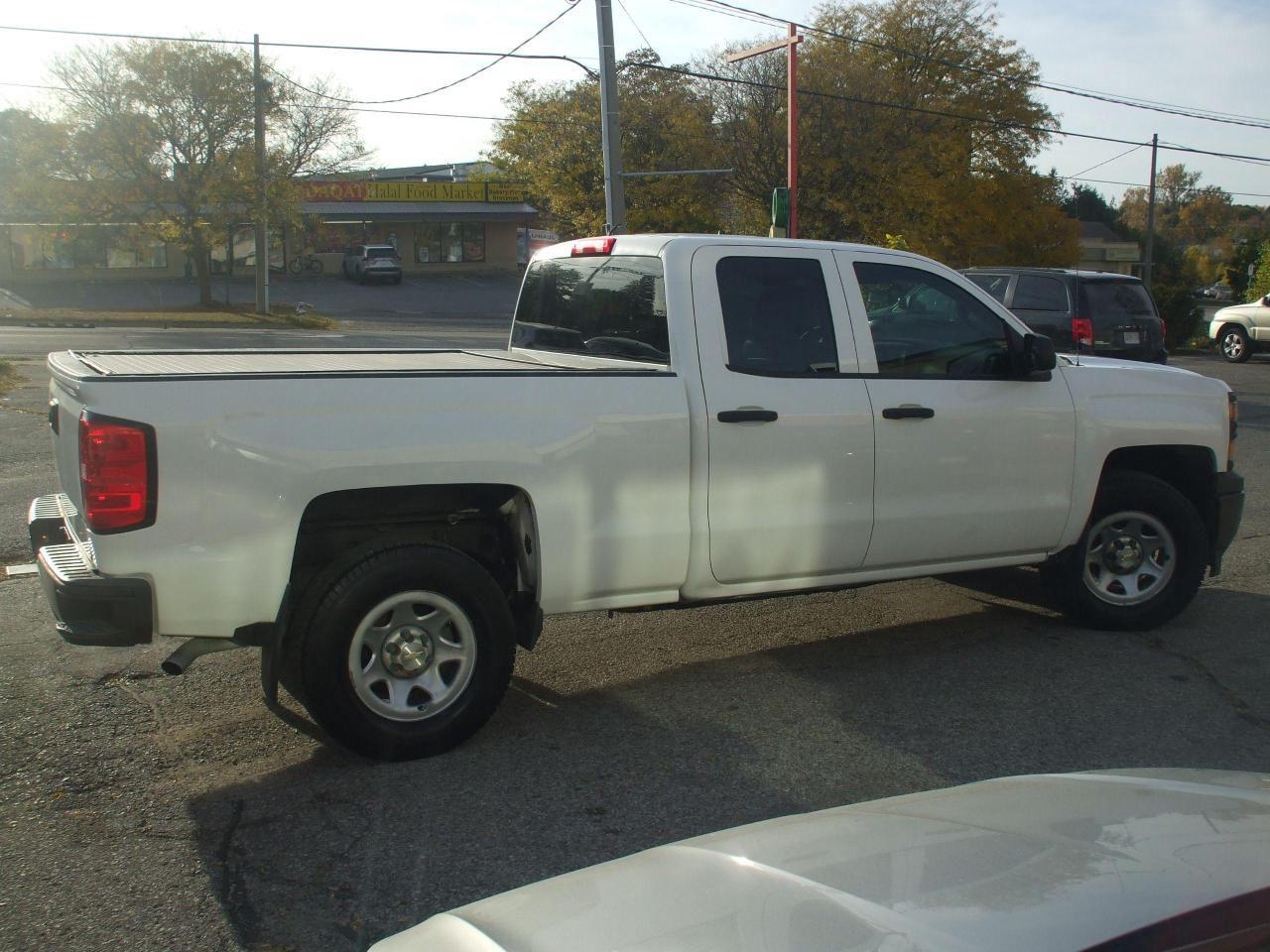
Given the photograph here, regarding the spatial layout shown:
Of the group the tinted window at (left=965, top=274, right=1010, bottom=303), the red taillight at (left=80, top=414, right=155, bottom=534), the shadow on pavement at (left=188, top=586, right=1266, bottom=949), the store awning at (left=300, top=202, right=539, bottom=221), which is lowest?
the shadow on pavement at (left=188, top=586, right=1266, bottom=949)

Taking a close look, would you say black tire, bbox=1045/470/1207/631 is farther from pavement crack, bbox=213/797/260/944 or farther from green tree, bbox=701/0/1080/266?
green tree, bbox=701/0/1080/266

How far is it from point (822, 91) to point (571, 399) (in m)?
34.1

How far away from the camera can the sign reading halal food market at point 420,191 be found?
6034 centimetres

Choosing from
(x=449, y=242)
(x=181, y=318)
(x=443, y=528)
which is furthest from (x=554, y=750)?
(x=449, y=242)

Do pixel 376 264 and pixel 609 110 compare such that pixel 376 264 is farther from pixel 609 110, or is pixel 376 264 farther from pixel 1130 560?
pixel 1130 560

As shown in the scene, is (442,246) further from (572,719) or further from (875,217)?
(572,719)

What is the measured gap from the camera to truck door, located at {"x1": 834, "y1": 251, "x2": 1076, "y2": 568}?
Answer: 5.51 meters

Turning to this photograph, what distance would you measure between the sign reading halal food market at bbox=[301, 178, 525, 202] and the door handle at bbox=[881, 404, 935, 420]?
2276 inches

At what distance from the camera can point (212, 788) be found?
430 cm

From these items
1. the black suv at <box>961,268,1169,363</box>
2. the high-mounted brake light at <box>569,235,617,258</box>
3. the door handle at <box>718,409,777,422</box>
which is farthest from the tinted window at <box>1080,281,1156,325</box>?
the door handle at <box>718,409,777,422</box>

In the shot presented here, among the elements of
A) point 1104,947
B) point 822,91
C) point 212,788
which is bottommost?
point 212,788

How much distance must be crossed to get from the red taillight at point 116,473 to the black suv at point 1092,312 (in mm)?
13327

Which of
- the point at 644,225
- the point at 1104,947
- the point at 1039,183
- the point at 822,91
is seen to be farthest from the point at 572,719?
the point at 1039,183

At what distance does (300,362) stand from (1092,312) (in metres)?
12.6
